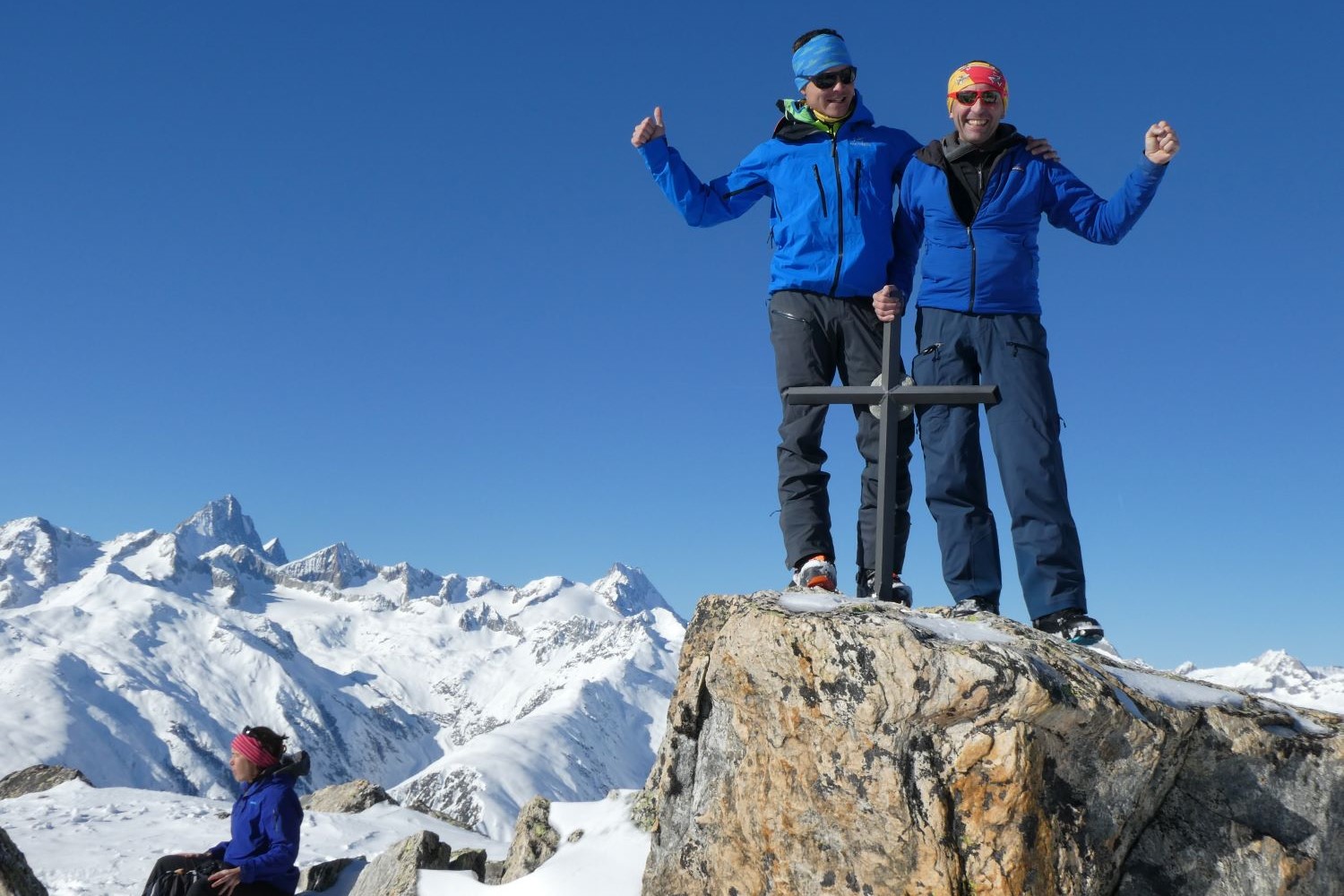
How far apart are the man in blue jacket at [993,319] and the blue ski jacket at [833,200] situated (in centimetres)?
32

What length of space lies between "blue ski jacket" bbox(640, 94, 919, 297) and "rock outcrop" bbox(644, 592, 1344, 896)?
3.31 meters

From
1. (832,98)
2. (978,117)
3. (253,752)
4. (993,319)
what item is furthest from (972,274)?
(253,752)

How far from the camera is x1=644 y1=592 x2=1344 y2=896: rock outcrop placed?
4840mm

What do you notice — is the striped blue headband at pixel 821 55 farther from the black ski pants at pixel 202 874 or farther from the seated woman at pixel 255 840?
the black ski pants at pixel 202 874

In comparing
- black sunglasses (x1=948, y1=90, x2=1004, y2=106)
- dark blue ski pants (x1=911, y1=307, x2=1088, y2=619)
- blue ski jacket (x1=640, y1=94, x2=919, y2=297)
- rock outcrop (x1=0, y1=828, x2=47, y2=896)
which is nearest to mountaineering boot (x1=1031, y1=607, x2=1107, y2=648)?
dark blue ski pants (x1=911, y1=307, x2=1088, y2=619)

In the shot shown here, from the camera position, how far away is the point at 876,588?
718 cm

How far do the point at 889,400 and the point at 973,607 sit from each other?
5.33 ft

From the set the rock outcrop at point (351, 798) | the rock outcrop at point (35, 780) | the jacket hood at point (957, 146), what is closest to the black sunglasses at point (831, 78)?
the jacket hood at point (957, 146)

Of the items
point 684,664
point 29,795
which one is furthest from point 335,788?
point 684,664

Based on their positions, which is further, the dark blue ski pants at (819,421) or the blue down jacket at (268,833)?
the blue down jacket at (268,833)

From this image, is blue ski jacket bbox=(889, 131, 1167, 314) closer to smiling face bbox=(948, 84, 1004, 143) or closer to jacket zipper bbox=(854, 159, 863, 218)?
smiling face bbox=(948, 84, 1004, 143)

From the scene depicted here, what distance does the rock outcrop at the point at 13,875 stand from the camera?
10141 millimetres

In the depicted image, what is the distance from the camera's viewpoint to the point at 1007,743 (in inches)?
188

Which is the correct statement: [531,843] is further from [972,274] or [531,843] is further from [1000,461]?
[972,274]
